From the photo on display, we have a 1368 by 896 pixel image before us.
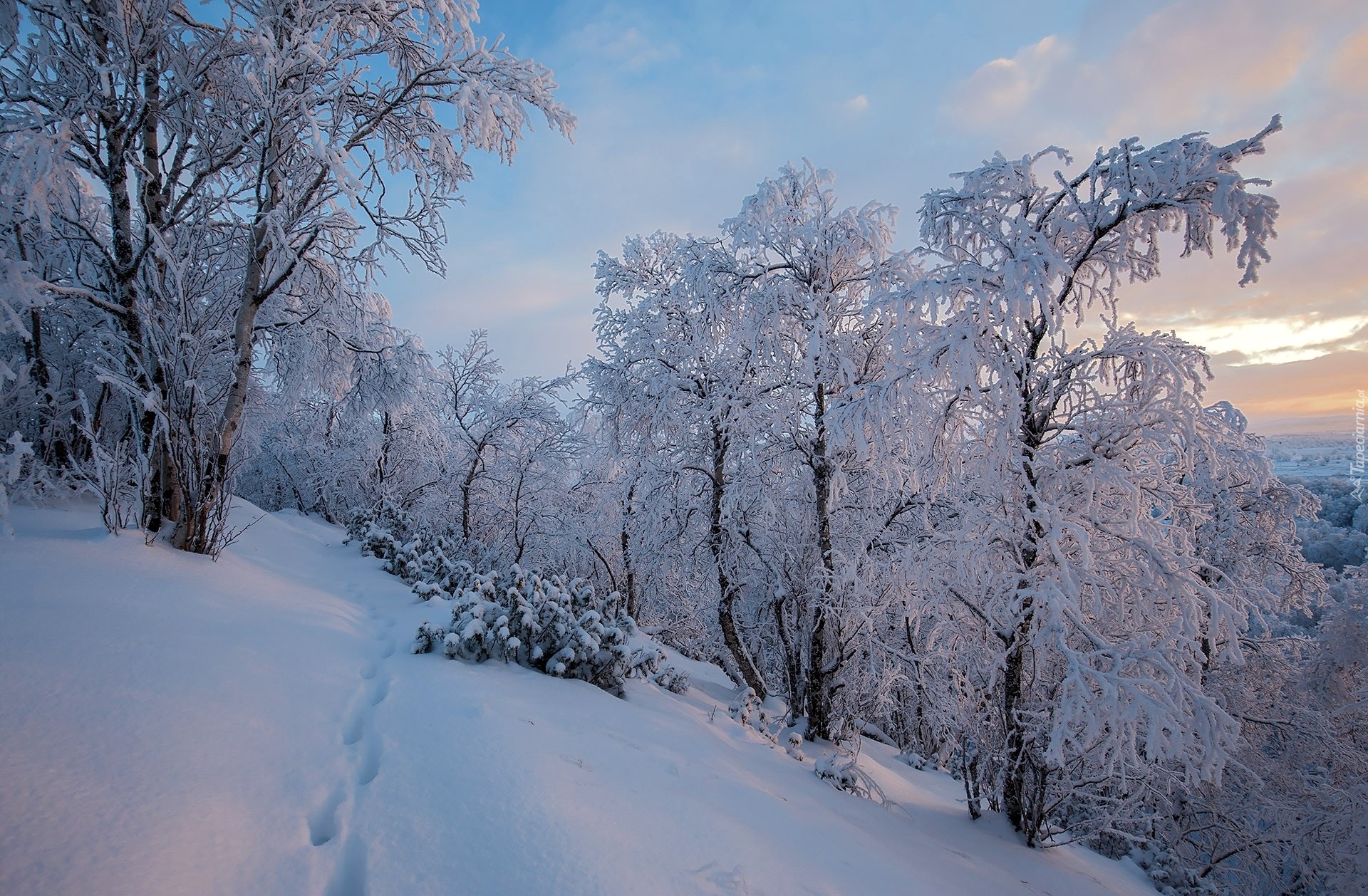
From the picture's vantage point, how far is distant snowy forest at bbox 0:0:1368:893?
3.83m

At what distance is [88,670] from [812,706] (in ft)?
20.2

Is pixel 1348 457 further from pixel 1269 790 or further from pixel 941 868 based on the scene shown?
pixel 941 868

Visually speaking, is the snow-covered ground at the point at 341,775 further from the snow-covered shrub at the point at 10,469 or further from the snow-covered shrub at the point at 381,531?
the snow-covered shrub at the point at 381,531

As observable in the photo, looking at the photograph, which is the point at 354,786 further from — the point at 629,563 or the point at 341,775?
the point at 629,563

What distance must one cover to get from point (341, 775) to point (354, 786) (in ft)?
0.32

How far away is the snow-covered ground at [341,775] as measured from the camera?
1771mm

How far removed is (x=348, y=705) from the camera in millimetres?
2854

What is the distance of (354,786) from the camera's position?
7.39 ft

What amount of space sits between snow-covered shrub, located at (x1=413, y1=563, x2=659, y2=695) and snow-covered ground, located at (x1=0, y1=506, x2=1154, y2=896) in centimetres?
18

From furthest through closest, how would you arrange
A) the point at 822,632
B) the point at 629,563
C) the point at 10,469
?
the point at 629,563
the point at 822,632
the point at 10,469

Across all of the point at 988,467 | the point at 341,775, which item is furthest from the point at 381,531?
the point at 988,467

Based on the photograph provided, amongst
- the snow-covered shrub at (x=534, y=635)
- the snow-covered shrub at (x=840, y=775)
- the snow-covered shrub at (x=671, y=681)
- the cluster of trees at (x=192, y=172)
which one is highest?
the cluster of trees at (x=192, y=172)

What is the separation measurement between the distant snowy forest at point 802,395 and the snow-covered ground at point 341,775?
743 millimetres

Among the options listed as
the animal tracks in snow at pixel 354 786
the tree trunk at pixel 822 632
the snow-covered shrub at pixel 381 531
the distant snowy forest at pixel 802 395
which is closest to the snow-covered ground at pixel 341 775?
the animal tracks in snow at pixel 354 786
